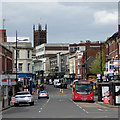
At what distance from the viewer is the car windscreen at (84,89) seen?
161 ft

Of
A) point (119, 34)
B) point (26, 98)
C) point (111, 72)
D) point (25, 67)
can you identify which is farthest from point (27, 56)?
point (26, 98)

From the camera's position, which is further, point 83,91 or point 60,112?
point 83,91

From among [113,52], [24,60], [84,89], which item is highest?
[113,52]

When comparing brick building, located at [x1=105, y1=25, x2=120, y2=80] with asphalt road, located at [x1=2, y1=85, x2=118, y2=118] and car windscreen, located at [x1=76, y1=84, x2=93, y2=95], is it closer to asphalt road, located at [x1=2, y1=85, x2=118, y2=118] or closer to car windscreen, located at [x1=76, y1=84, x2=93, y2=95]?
car windscreen, located at [x1=76, y1=84, x2=93, y2=95]

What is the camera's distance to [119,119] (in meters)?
20.8

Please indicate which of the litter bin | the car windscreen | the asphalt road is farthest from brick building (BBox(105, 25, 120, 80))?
the asphalt road

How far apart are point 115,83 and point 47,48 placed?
14339 centimetres

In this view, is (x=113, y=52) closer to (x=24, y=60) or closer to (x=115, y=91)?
(x=24, y=60)

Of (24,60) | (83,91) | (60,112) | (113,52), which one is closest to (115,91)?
(60,112)

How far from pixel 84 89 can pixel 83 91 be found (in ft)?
1.06

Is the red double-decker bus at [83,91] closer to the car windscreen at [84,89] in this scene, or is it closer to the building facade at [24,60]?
the car windscreen at [84,89]

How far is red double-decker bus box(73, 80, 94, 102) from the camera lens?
48.9 meters

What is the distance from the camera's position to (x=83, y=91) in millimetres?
49000

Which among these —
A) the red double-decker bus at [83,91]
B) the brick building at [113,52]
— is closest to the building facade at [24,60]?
the brick building at [113,52]
